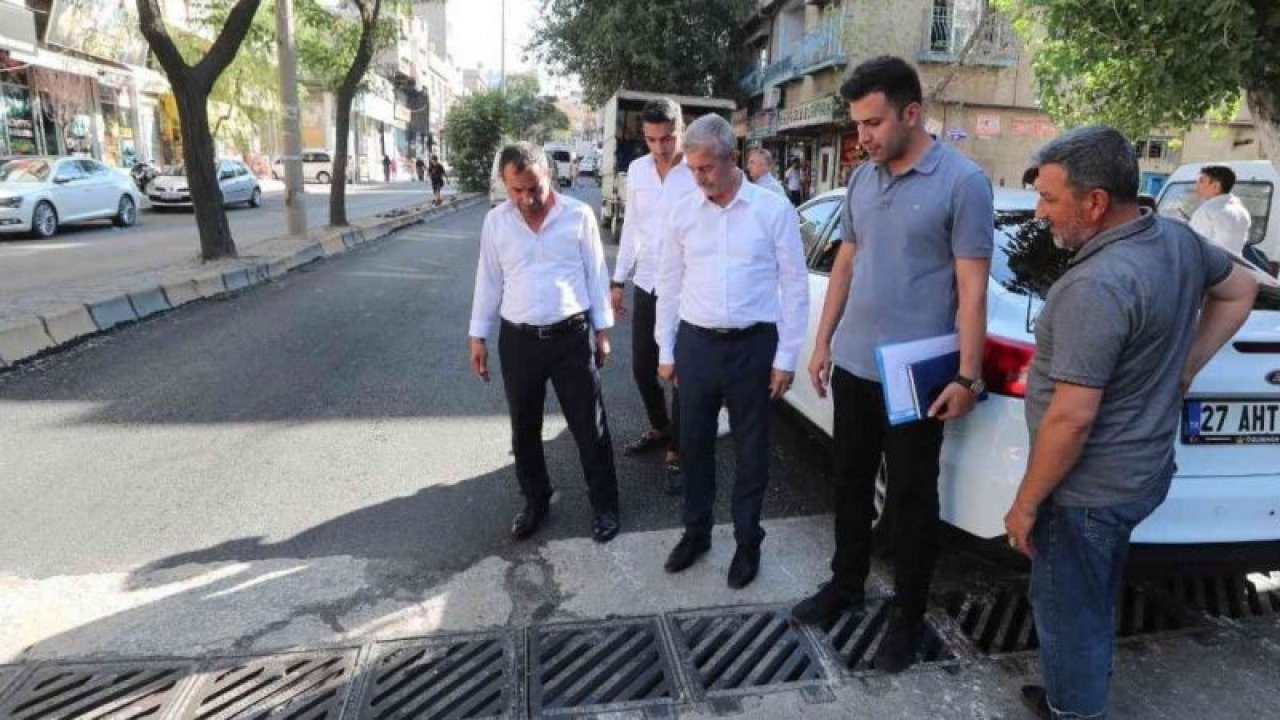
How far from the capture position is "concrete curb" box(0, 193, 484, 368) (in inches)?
264

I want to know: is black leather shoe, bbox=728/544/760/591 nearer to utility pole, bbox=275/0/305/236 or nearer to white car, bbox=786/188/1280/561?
white car, bbox=786/188/1280/561

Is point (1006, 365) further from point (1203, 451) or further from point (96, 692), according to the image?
point (96, 692)

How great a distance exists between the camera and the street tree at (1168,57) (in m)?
6.23

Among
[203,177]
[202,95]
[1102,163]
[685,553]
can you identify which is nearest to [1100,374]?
[1102,163]

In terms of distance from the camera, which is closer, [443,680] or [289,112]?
[443,680]

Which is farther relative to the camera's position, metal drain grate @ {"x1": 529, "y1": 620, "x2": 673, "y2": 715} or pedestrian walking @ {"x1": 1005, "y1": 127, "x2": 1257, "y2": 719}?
metal drain grate @ {"x1": 529, "y1": 620, "x2": 673, "y2": 715}

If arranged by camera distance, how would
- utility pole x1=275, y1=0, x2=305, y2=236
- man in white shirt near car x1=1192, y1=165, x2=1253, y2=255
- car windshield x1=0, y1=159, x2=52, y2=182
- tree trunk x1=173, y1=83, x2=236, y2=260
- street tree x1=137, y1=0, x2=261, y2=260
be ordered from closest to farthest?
man in white shirt near car x1=1192, y1=165, x2=1253, y2=255, street tree x1=137, y1=0, x2=261, y2=260, tree trunk x1=173, y1=83, x2=236, y2=260, utility pole x1=275, y1=0, x2=305, y2=236, car windshield x1=0, y1=159, x2=52, y2=182

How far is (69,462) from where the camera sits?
4578 mm

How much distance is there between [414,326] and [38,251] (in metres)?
8.59

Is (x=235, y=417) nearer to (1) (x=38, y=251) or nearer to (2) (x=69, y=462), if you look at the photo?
(2) (x=69, y=462)

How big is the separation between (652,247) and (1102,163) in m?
2.67

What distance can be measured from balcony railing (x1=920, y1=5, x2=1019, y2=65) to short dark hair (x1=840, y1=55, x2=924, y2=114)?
2044 cm

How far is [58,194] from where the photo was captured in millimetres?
15141

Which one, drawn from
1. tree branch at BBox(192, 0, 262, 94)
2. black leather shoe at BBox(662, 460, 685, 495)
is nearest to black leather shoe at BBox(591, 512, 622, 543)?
black leather shoe at BBox(662, 460, 685, 495)
